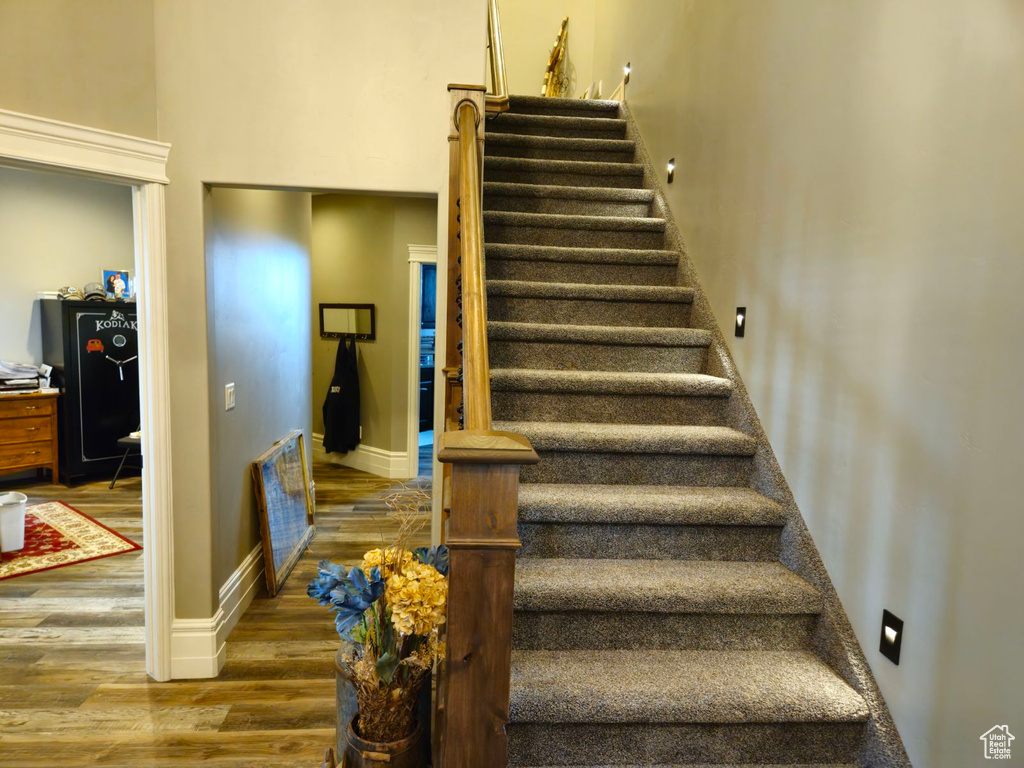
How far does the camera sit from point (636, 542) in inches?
79.0

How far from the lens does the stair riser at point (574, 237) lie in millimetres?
3162

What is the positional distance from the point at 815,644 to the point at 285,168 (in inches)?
98.6

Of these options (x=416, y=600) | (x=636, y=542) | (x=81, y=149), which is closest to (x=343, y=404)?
(x=81, y=149)

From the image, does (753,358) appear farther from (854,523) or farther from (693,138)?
(693,138)

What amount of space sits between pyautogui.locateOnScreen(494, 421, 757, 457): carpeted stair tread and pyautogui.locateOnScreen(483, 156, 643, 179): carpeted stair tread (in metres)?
1.89

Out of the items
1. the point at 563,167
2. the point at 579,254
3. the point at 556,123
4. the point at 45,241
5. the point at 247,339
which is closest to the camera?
the point at 579,254

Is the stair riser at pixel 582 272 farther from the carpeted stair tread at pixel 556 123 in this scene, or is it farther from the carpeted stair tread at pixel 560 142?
the carpeted stair tread at pixel 556 123

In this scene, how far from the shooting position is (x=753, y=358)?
2.35 meters

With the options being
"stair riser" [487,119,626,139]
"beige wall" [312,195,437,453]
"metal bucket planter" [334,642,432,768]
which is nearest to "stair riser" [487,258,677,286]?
"stair riser" [487,119,626,139]

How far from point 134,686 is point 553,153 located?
351 centimetres

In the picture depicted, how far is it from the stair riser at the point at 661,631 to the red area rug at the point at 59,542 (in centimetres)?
351

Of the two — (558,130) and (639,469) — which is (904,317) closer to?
(639,469)

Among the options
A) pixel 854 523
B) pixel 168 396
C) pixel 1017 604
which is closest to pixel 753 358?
pixel 854 523

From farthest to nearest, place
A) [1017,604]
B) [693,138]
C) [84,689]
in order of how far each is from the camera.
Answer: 1. [693,138]
2. [84,689]
3. [1017,604]
